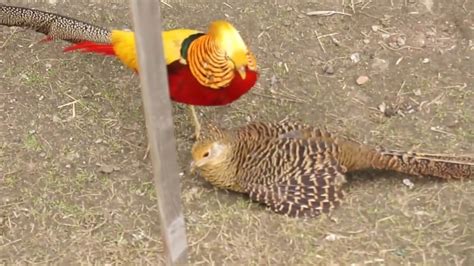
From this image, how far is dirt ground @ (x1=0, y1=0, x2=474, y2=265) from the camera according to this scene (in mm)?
3438

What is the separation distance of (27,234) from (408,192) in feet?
6.00

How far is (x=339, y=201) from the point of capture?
11.8 feet

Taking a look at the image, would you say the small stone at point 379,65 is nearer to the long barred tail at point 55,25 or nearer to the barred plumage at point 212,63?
the barred plumage at point 212,63

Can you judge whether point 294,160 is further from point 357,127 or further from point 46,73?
point 46,73

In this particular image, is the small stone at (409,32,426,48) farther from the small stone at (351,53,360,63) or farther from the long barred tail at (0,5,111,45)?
the long barred tail at (0,5,111,45)

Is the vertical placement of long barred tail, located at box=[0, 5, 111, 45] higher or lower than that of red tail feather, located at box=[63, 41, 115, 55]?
higher

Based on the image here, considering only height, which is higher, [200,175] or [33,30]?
[33,30]

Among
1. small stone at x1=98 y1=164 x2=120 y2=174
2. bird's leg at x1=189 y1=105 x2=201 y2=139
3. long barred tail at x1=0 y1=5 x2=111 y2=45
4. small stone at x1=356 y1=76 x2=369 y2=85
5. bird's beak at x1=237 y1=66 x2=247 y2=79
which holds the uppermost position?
long barred tail at x1=0 y1=5 x2=111 y2=45

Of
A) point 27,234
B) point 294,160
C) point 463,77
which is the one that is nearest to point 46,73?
point 27,234

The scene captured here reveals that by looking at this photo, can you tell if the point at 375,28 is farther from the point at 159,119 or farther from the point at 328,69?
the point at 159,119

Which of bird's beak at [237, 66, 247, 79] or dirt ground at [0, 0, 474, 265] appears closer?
dirt ground at [0, 0, 474, 265]

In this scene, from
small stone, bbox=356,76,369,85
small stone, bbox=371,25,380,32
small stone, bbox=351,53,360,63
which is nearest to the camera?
small stone, bbox=356,76,369,85

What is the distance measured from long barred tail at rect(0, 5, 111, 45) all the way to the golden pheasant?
0.89 metres

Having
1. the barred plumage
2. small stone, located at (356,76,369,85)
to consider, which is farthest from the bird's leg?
small stone, located at (356,76,369,85)
